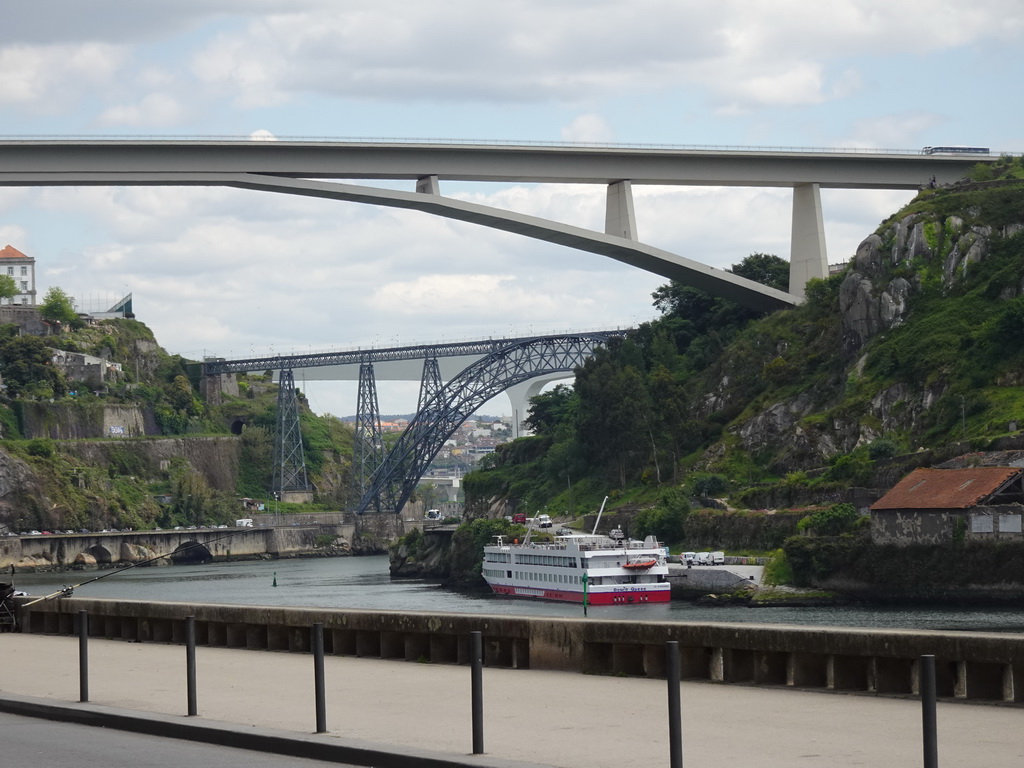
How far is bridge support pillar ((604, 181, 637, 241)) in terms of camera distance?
71250 mm

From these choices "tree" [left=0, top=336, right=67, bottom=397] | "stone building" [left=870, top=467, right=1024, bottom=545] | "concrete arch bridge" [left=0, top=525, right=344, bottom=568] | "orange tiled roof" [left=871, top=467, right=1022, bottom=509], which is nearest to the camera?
"stone building" [left=870, top=467, right=1024, bottom=545]

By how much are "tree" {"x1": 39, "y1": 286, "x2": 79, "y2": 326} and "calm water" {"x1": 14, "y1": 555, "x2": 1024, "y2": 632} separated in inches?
1494

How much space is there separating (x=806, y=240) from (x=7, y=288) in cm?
10109

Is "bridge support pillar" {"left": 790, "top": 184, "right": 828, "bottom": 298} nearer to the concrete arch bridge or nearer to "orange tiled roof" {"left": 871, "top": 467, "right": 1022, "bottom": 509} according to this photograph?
"orange tiled roof" {"left": 871, "top": 467, "right": 1022, "bottom": 509}

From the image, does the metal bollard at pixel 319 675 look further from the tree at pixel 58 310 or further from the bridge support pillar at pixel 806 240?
the tree at pixel 58 310

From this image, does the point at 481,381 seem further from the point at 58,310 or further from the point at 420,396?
the point at 58,310

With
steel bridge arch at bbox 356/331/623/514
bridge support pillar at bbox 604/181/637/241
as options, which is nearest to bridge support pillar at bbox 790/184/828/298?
bridge support pillar at bbox 604/181/637/241

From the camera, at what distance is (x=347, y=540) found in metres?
142

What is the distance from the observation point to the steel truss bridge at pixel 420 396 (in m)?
126

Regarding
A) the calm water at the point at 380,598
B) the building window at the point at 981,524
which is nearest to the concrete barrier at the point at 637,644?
the calm water at the point at 380,598

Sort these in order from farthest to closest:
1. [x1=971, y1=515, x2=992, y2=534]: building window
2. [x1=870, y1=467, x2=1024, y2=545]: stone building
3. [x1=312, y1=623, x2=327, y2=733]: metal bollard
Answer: [x1=971, y1=515, x2=992, y2=534]: building window < [x1=870, y1=467, x2=1024, y2=545]: stone building < [x1=312, y1=623, x2=327, y2=733]: metal bollard

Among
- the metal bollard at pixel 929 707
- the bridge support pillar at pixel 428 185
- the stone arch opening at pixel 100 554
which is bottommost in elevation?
the stone arch opening at pixel 100 554

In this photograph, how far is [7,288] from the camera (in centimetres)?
15638

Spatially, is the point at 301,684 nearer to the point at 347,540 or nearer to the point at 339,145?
the point at 339,145
